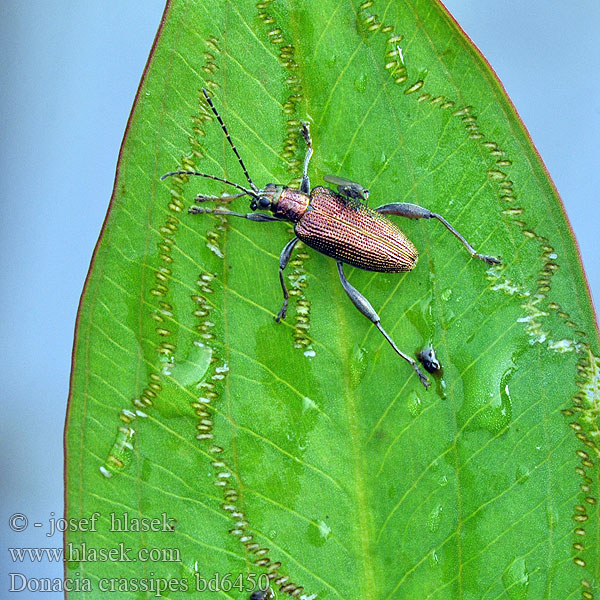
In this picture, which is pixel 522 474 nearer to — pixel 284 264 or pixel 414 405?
pixel 414 405

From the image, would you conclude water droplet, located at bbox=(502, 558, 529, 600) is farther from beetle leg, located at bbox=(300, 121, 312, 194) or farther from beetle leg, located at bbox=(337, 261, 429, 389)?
beetle leg, located at bbox=(300, 121, 312, 194)

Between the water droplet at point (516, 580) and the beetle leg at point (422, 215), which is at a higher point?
the beetle leg at point (422, 215)

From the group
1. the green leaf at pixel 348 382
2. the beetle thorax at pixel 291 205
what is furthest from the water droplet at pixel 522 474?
the beetle thorax at pixel 291 205

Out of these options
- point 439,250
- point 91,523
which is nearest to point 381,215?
point 439,250

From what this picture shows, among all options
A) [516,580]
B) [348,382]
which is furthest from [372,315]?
[516,580]

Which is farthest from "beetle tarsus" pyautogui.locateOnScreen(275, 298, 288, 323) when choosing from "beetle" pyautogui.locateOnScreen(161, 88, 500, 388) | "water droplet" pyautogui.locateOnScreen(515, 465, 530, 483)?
A: "water droplet" pyautogui.locateOnScreen(515, 465, 530, 483)

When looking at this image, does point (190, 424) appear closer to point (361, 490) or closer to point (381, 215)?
point (361, 490)

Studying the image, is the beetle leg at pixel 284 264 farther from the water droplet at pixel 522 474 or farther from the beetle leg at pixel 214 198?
the water droplet at pixel 522 474
